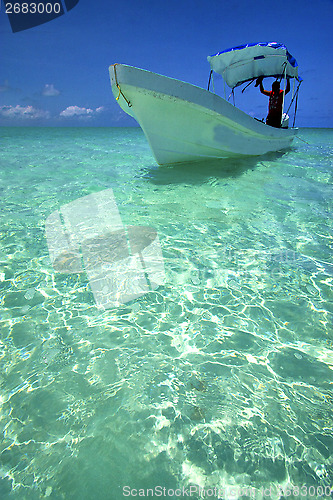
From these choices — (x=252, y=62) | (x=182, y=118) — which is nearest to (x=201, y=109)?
(x=182, y=118)

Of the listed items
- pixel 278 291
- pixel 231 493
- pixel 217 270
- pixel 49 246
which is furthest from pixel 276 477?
pixel 49 246

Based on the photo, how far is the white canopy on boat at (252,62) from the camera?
9859 millimetres

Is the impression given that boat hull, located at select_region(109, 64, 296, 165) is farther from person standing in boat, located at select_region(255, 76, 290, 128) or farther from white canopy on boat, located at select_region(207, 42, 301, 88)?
white canopy on boat, located at select_region(207, 42, 301, 88)

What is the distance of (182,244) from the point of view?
4.07 metres

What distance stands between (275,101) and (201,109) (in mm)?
6146

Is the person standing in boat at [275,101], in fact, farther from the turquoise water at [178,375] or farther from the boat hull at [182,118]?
the turquoise water at [178,375]

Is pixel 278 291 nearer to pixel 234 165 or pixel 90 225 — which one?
pixel 90 225

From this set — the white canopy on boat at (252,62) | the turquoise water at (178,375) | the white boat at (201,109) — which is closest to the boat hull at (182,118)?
the white boat at (201,109)

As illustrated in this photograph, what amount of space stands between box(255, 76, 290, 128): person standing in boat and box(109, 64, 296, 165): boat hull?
2012 mm

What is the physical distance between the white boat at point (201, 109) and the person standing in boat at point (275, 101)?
1.41 ft

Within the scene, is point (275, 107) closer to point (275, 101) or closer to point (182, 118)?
point (275, 101)

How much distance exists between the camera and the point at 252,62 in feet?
35.5

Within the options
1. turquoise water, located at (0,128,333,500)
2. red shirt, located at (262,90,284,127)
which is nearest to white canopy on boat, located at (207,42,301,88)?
red shirt, located at (262,90,284,127)

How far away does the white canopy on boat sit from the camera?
9859 mm
